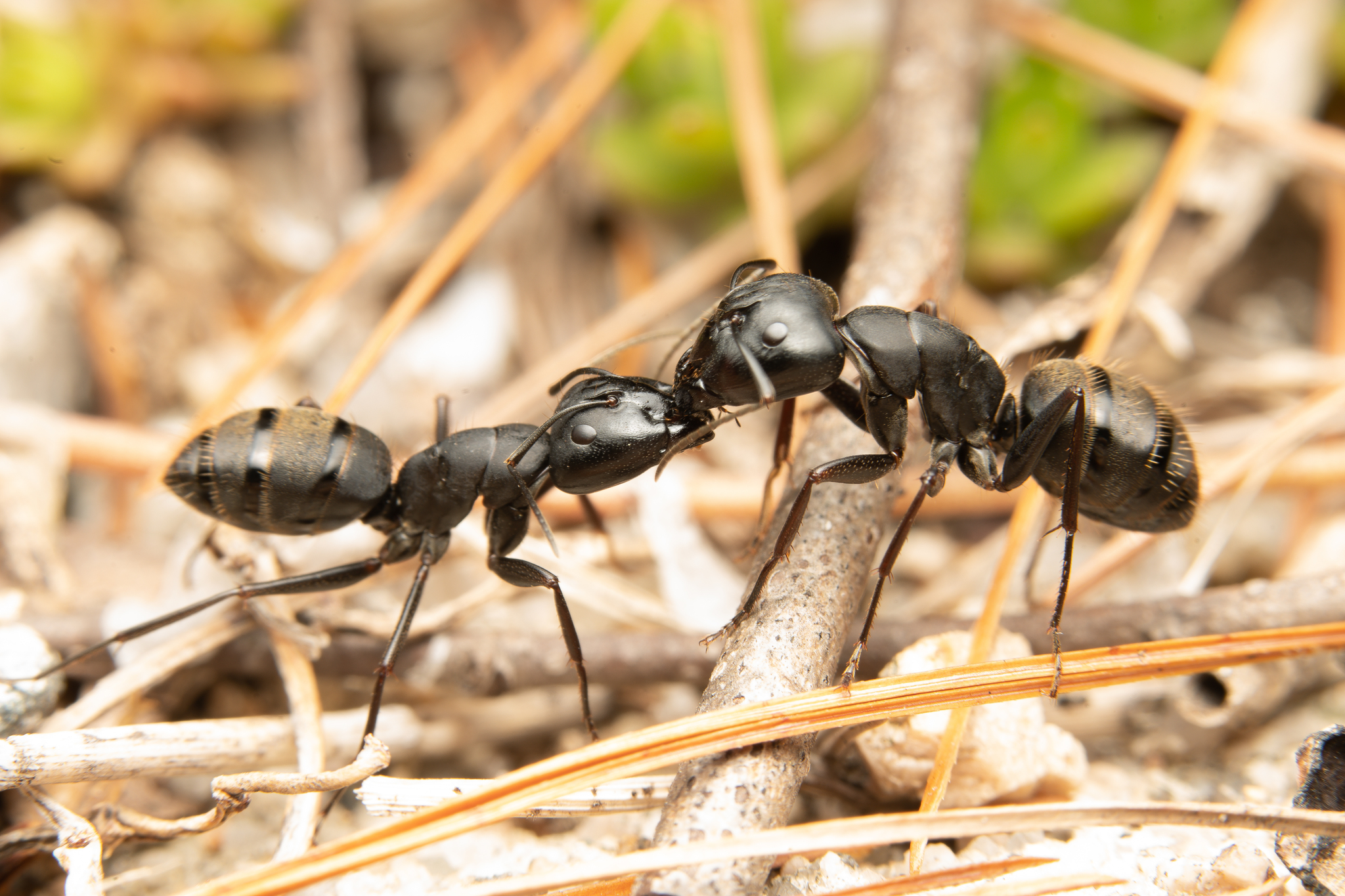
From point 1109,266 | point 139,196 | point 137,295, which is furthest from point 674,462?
point 139,196

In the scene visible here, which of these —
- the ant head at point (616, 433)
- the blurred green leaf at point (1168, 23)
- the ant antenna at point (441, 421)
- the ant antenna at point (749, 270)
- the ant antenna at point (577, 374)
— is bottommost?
the ant head at point (616, 433)

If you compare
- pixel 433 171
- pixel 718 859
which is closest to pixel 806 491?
pixel 718 859

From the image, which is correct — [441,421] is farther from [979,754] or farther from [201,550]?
[979,754]

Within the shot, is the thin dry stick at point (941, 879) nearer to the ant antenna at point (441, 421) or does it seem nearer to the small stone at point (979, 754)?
the small stone at point (979, 754)

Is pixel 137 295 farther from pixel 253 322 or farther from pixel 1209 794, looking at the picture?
pixel 1209 794

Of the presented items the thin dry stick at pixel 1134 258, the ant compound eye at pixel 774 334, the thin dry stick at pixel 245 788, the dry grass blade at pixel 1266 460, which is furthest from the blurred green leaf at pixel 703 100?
the thin dry stick at pixel 245 788
